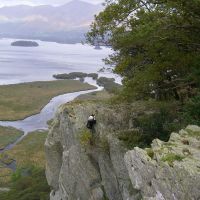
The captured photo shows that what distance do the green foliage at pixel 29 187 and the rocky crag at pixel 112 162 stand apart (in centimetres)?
1530

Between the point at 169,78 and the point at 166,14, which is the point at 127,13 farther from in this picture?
the point at 169,78

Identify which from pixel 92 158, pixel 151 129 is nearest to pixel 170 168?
pixel 151 129

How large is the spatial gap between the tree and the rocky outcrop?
5.87 metres

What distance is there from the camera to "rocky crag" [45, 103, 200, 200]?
16.4 meters

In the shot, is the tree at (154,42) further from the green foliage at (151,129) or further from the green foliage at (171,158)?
the green foliage at (171,158)

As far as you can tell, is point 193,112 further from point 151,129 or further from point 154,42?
point 154,42

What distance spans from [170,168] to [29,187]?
39.4 metres

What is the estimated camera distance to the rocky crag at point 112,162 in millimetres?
16422

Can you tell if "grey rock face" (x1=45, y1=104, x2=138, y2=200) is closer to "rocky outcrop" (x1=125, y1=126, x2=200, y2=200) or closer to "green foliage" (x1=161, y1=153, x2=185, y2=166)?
"rocky outcrop" (x1=125, y1=126, x2=200, y2=200)

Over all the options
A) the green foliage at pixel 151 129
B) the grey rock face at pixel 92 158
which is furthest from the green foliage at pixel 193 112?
the grey rock face at pixel 92 158

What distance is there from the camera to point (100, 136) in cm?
2722

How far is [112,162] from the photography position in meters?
25.8

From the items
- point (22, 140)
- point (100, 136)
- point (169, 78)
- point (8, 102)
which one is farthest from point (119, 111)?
point (8, 102)

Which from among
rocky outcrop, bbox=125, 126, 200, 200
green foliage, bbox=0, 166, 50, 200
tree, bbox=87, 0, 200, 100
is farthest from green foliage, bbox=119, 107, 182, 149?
green foliage, bbox=0, 166, 50, 200
